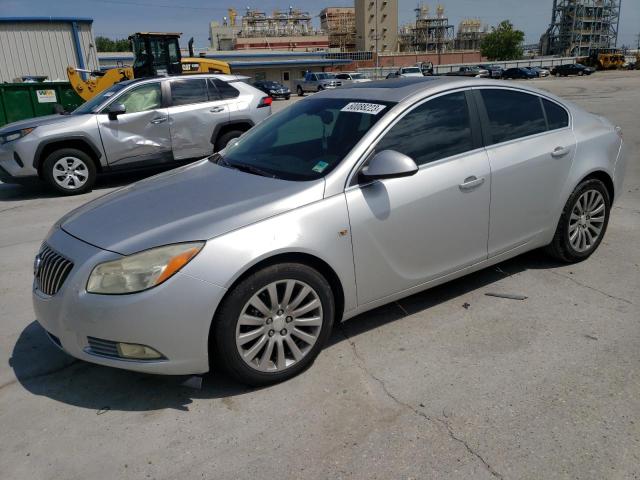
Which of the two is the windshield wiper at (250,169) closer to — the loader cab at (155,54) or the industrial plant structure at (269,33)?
the loader cab at (155,54)

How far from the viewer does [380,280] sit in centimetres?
329

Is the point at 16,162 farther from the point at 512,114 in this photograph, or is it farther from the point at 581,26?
the point at 581,26

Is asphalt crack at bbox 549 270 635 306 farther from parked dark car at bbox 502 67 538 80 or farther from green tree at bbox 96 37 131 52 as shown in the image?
green tree at bbox 96 37 131 52

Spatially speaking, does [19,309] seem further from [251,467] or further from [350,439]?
[350,439]

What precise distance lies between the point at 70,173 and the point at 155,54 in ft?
34.6

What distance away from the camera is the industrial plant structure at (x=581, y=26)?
392 feet

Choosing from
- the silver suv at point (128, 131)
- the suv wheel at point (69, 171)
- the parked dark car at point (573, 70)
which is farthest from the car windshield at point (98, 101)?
the parked dark car at point (573, 70)

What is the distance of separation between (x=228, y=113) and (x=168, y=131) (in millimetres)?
1069

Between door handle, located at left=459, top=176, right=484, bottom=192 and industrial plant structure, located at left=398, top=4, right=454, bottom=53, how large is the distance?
128 metres

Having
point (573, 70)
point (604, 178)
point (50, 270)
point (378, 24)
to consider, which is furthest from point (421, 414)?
point (378, 24)

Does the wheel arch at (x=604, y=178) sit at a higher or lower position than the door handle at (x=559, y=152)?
lower

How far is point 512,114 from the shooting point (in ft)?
13.0

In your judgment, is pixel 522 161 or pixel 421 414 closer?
pixel 421 414

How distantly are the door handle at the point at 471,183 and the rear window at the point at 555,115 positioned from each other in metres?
1.03
